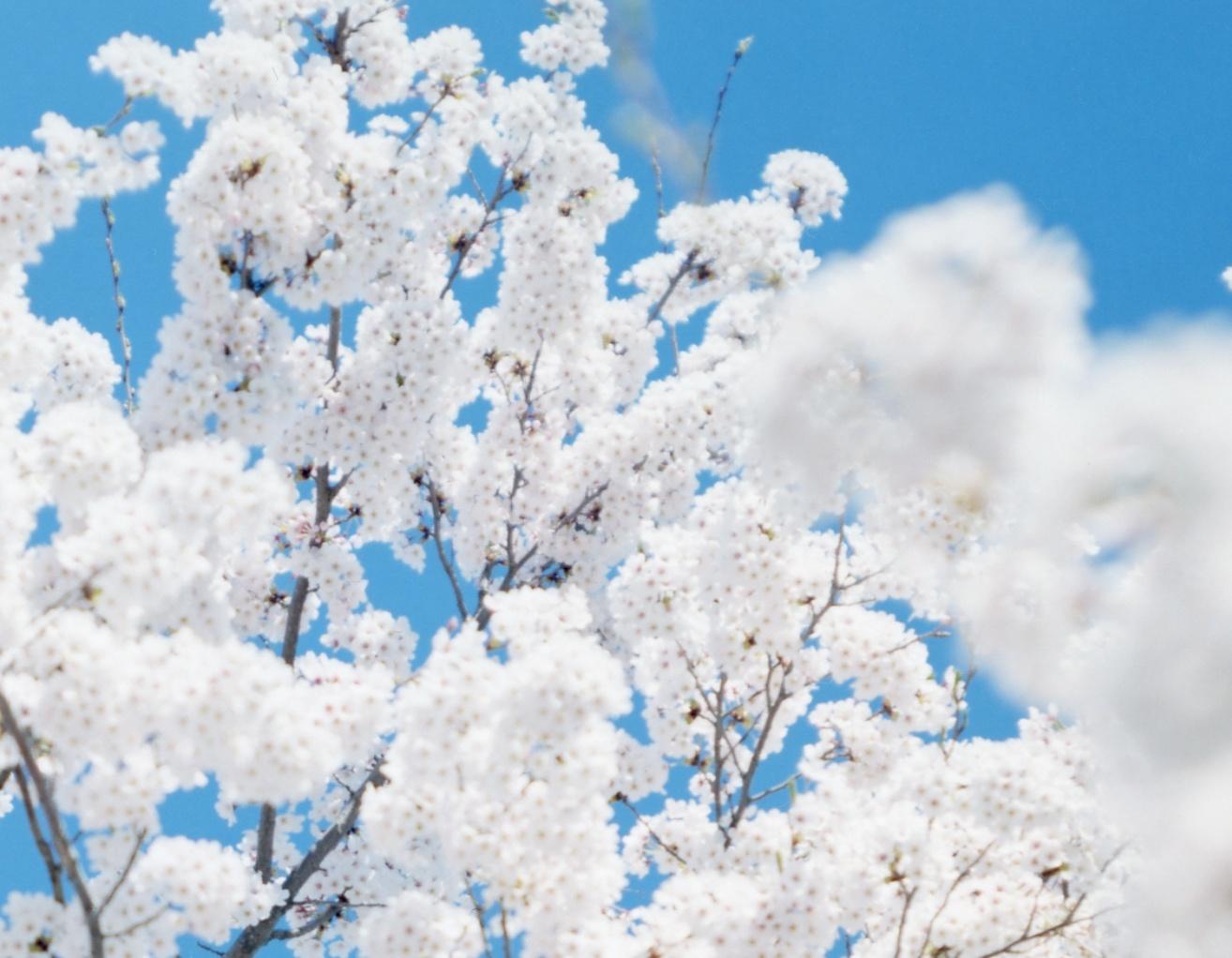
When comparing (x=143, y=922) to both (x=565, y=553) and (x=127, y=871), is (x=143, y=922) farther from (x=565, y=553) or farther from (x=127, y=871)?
(x=565, y=553)

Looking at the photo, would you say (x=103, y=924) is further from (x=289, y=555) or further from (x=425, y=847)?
(x=289, y=555)

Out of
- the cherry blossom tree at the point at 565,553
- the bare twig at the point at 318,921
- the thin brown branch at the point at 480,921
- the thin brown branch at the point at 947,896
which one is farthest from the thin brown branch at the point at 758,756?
the bare twig at the point at 318,921

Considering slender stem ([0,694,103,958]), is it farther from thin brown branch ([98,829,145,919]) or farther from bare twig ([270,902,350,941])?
bare twig ([270,902,350,941])

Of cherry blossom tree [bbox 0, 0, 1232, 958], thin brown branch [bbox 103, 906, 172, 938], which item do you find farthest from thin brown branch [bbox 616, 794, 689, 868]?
thin brown branch [bbox 103, 906, 172, 938]

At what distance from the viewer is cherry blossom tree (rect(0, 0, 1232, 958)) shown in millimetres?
1316

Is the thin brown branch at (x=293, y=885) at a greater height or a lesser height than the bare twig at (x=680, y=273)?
lesser

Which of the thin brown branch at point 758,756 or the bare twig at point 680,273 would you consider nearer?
the thin brown branch at point 758,756

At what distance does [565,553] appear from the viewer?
8.21 meters

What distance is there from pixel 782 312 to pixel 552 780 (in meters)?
2.97

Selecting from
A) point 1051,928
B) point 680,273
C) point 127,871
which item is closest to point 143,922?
point 127,871

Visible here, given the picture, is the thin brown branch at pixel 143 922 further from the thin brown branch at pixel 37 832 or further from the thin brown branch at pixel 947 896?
the thin brown branch at pixel 947 896

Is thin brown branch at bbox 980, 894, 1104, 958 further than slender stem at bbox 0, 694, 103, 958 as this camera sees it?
Yes

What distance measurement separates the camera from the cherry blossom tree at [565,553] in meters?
1.32

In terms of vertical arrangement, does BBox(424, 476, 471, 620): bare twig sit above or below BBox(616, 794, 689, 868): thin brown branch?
above
